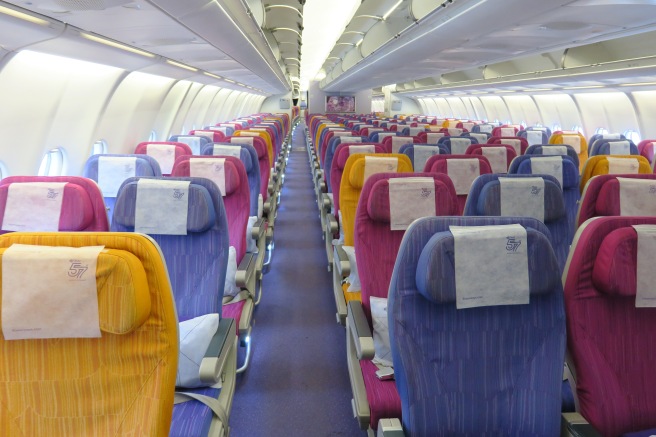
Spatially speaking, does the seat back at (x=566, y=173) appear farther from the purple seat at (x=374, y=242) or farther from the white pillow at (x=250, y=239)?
the white pillow at (x=250, y=239)

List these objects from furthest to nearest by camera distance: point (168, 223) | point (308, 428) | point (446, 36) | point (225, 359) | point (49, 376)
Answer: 1. point (446, 36)
2. point (308, 428)
3. point (168, 223)
4. point (225, 359)
5. point (49, 376)

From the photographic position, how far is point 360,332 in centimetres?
220

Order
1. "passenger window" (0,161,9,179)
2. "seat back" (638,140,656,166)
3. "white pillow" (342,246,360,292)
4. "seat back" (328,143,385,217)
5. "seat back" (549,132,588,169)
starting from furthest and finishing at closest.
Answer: "seat back" (549,132,588,169) → "seat back" (638,140,656,166) → "seat back" (328,143,385,217) → "passenger window" (0,161,9,179) → "white pillow" (342,246,360,292)

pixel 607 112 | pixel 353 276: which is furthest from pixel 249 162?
pixel 607 112

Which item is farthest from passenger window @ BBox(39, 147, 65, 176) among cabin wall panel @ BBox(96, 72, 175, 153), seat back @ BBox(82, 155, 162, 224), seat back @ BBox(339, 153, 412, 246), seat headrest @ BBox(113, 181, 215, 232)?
seat back @ BBox(339, 153, 412, 246)

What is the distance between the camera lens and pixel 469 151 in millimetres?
4980

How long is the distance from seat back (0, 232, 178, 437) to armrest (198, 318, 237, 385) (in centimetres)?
40

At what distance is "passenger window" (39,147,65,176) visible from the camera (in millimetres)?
4934

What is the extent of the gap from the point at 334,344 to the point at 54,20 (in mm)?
2841

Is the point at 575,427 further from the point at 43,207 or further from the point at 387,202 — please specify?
the point at 43,207

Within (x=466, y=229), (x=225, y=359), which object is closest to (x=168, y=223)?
(x=225, y=359)

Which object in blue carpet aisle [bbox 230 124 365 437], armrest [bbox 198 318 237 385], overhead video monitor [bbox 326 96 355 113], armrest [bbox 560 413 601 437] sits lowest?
blue carpet aisle [bbox 230 124 365 437]

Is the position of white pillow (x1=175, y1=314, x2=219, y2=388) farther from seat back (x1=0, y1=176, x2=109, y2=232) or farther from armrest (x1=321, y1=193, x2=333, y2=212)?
→ armrest (x1=321, y1=193, x2=333, y2=212)

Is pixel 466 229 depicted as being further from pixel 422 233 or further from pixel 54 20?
pixel 54 20
